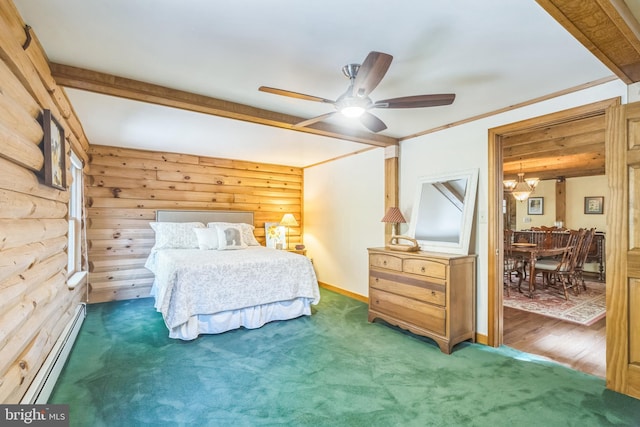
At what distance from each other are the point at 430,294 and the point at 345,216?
2.34 m

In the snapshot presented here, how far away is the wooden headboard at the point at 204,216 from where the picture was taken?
16.1ft

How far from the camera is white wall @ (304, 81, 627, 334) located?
10.3 ft

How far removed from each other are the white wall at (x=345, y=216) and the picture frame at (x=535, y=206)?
611 centimetres

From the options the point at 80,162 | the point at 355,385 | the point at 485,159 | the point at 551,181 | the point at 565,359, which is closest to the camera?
the point at 355,385

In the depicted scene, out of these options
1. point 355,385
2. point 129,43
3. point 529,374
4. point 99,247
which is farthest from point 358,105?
point 99,247

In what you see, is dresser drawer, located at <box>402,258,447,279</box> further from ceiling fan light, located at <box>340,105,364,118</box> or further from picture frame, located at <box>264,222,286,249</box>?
picture frame, located at <box>264,222,286,249</box>

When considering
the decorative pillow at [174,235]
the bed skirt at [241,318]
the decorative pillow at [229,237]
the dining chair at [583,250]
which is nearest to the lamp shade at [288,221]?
the decorative pillow at [229,237]

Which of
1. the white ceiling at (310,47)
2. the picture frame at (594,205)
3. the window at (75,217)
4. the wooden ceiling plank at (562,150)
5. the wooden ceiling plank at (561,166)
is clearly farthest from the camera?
the picture frame at (594,205)

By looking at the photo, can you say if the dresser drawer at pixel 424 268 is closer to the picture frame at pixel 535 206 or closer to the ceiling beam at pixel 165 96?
the ceiling beam at pixel 165 96

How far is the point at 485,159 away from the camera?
3.21m

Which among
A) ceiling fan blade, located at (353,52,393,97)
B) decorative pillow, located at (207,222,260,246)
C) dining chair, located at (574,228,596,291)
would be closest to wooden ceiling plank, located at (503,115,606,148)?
ceiling fan blade, located at (353,52,393,97)

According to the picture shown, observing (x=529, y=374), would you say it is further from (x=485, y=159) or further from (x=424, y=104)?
(x=424, y=104)

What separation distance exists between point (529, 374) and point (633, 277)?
1030mm

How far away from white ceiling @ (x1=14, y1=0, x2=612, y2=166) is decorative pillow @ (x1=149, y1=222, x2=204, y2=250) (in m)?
1.97
